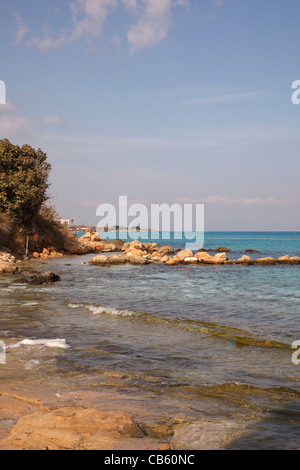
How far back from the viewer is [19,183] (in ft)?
123

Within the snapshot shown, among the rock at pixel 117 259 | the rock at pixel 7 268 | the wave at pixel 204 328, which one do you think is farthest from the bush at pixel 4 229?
the wave at pixel 204 328

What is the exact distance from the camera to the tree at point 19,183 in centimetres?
3741

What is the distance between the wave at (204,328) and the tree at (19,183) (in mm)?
25668

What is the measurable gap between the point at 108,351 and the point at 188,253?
33.4 m

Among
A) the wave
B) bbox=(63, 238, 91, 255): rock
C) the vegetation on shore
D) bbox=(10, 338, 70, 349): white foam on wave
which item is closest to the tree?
the vegetation on shore

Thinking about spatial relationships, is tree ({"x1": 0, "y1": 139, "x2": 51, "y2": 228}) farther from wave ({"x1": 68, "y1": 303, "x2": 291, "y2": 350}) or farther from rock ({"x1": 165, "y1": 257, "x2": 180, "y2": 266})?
wave ({"x1": 68, "y1": 303, "x2": 291, "y2": 350})

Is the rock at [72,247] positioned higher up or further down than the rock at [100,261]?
higher up

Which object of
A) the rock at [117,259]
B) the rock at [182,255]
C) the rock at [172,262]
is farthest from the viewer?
the rock at [182,255]

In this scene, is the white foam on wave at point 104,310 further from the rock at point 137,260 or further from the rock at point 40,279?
the rock at point 137,260

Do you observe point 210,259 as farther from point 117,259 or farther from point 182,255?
point 117,259

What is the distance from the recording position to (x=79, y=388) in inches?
249

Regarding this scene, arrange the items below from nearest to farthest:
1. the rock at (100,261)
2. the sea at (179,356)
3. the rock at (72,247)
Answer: the sea at (179,356) < the rock at (100,261) < the rock at (72,247)

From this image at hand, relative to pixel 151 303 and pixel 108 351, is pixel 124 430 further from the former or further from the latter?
pixel 151 303

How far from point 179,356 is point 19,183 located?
32.7m
